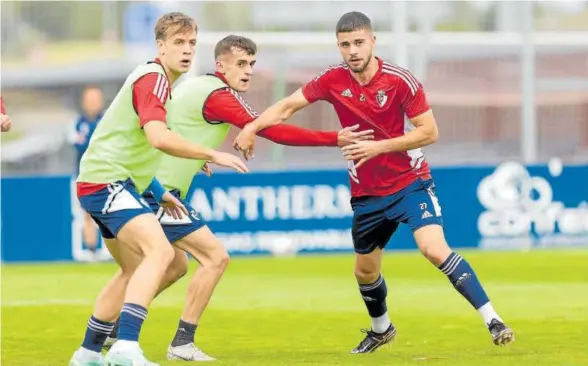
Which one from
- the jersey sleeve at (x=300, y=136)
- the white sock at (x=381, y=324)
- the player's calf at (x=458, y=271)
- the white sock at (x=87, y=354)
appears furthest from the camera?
the white sock at (x=381, y=324)

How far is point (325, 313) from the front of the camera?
14.0 meters

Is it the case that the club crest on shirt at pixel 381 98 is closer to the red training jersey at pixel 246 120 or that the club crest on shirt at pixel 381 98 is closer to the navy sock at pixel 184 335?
the red training jersey at pixel 246 120

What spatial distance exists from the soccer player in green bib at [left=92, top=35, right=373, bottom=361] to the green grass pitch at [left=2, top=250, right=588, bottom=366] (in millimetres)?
404

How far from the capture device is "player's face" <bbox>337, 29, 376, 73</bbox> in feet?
34.1

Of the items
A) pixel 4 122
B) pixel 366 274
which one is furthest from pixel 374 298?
pixel 4 122

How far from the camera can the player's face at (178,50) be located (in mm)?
9430

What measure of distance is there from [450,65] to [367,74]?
16.1 m

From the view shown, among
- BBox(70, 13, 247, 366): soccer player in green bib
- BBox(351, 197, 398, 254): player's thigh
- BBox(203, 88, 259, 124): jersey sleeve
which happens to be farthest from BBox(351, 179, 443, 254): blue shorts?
BBox(70, 13, 247, 366): soccer player in green bib

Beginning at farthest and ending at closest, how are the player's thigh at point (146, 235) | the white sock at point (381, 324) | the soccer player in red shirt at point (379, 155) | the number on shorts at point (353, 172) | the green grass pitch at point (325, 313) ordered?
the white sock at point (381, 324)
the number on shorts at point (353, 172)
the green grass pitch at point (325, 313)
the soccer player in red shirt at point (379, 155)
the player's thigh at point (146, 235)

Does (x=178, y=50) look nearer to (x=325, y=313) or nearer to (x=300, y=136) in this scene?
(x=300, y=136)

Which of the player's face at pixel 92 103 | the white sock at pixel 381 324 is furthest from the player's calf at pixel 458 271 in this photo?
the player's face at pixel 92 103

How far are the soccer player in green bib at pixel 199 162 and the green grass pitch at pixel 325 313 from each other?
0.40 meters

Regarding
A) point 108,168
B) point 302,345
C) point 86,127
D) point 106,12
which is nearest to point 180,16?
point 108,168

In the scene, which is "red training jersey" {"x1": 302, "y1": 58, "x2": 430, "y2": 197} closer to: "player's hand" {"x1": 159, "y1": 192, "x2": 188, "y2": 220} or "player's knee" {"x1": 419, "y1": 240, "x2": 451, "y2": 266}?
"player's knee" {"x1": 419, "y1": 240, "x2": 451, "y2": 266}
